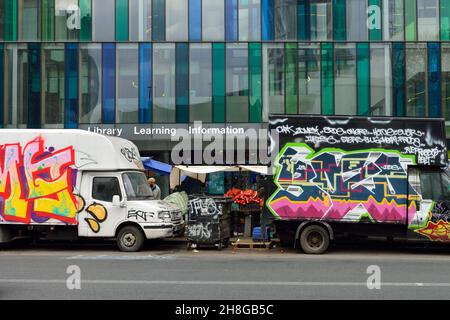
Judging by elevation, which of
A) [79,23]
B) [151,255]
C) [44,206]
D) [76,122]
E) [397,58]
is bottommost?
[151,255]

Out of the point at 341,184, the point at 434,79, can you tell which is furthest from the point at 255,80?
the point at 341,184

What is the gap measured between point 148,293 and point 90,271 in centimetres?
279

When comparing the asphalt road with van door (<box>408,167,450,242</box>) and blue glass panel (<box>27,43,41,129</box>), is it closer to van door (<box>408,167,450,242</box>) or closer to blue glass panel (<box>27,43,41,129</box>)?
van door (<box>408,167,450,242</box>)

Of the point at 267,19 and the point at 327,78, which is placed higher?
the point at 267,19

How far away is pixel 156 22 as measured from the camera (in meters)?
28.5

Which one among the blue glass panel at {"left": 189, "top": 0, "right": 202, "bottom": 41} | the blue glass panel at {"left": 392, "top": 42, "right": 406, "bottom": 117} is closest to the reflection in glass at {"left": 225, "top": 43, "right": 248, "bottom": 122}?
the blue glass panel at {"left": 189, "top": 0, "right": 202, "bottom": 41}

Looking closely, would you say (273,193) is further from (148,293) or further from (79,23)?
(79,23)

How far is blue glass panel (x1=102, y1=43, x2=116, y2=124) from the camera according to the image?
28188 millimetres

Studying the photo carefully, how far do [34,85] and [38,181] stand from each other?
15037 mm

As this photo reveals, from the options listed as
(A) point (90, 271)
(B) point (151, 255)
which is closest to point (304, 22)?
(B) point (151, 255)

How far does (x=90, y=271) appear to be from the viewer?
1107 cm

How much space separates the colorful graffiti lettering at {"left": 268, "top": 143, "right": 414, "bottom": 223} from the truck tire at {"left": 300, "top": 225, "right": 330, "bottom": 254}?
13.7 inches

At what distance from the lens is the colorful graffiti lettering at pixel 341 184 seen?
1400 centimetres

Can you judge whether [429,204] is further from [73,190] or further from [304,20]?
[304,20]
